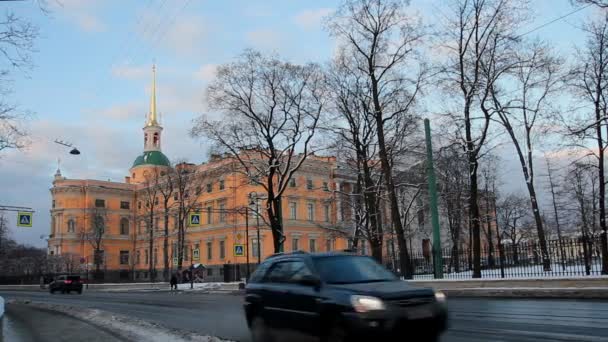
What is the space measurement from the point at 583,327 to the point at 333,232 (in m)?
34.3

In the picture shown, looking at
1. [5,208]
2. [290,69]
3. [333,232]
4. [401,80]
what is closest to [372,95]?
[401,80]

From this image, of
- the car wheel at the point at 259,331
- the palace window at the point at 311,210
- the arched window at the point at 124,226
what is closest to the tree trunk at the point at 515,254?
the car wheel at the point at 259,331

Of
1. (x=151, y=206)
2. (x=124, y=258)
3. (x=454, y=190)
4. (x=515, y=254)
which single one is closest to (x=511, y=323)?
(x=515, y=254)

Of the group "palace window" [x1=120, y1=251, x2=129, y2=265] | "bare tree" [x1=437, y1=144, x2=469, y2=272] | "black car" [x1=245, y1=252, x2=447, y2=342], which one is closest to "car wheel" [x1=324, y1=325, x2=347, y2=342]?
"black car" [x1=245, y1=252, x2=447, y2=342]

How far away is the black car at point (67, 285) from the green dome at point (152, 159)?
170ft

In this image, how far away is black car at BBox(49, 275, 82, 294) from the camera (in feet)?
163

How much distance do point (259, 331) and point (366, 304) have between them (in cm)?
308

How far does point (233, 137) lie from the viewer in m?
39.4

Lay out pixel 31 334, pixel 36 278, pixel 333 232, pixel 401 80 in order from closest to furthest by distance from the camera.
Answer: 1. pixel 31 334
2. pixel 401 80
3. pixel 333 232
4. pixel 36 278

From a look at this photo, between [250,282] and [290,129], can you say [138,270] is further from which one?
[250,282]

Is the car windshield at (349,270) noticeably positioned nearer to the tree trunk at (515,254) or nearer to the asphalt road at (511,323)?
the asphalt road at (511,323)

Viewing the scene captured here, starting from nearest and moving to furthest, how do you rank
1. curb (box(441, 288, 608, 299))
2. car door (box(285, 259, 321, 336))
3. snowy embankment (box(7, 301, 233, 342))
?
car door (box(285, 259, 321, 336)) < snowy embankment (box(7, 301, 233, 342)) < curb (box(441, 288, 608, 299))

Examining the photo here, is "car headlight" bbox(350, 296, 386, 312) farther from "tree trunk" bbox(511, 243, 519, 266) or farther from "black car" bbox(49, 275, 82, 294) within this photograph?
"black car" bbox(49, 275, 82, 294)

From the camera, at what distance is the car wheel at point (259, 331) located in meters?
9.68
